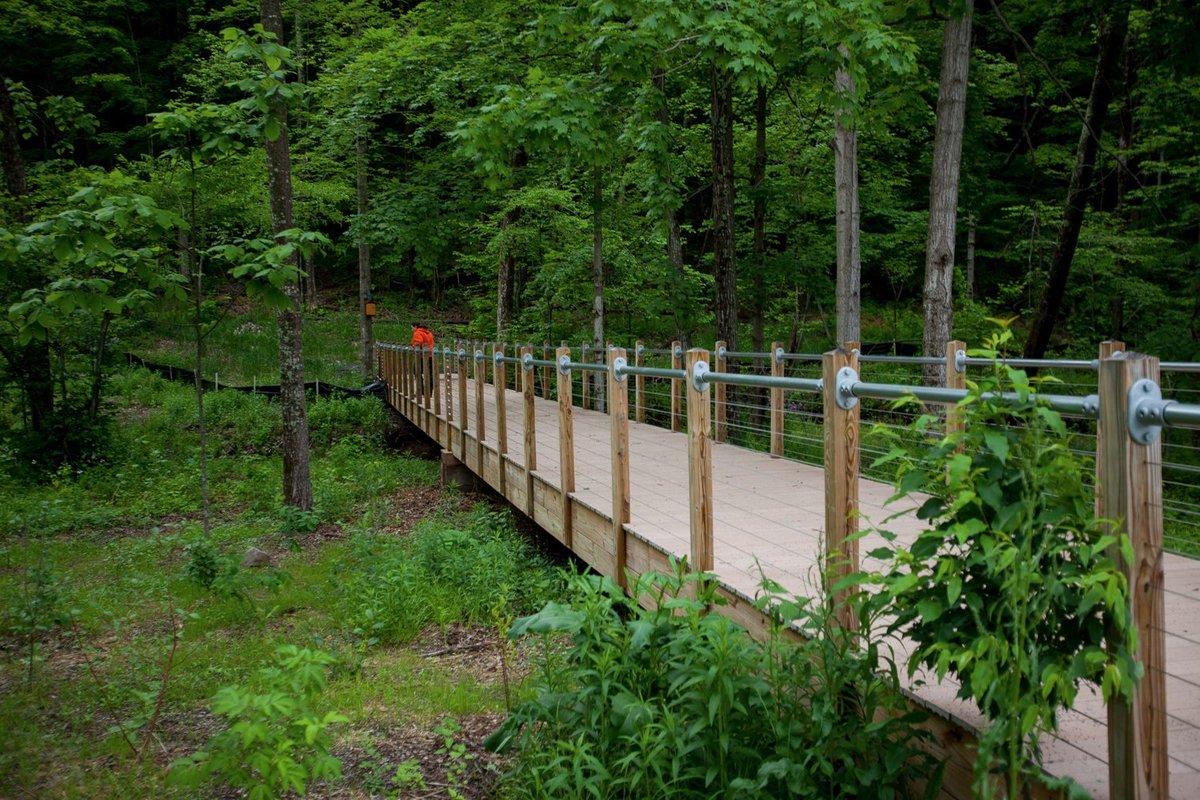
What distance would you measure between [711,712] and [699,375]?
1.94m

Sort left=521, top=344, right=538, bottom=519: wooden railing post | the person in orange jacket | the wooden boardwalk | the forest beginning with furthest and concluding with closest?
1. the person in orange jacket
2. left=521, top=344, right=538, bottom=519: wooden railing post
3. the forest
4. the wooden boardwalk

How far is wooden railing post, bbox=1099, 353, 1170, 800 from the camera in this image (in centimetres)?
206

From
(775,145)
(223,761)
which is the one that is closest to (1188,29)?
(775,145)

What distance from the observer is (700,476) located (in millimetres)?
4516

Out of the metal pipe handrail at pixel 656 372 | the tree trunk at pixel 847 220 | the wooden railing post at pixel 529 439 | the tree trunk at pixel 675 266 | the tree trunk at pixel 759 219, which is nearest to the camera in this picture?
the metal pipe handrail at pixel 656 372

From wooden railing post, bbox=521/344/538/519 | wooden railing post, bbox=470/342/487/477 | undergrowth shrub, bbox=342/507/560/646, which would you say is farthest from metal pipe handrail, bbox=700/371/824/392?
wooden railing post, bbox=470/342/487/477

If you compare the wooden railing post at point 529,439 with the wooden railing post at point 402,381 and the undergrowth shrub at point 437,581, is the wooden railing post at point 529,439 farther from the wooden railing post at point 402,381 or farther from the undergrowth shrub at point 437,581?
the wooden railing post at point 402,381

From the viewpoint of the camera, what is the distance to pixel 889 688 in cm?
281

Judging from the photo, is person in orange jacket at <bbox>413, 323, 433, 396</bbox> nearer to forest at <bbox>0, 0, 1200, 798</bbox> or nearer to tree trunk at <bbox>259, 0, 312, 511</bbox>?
forest at <bbox>0, 0, 1200, 798</bbox>

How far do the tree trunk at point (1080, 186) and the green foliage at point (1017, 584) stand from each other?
11531 mm

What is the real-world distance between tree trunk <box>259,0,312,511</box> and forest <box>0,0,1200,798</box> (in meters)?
0.05

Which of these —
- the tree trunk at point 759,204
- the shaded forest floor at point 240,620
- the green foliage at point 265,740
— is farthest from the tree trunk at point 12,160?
the green foliage at point 265,740

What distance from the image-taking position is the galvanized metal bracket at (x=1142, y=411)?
6.77 ft

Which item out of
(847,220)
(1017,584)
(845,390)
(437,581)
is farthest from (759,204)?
(1017,584)
